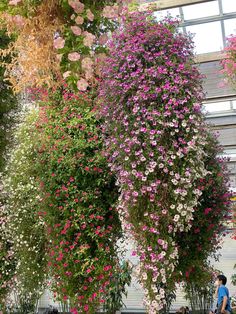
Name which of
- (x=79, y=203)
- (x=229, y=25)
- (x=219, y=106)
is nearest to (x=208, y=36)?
(x=229, y=25)

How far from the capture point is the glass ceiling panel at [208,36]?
730cm

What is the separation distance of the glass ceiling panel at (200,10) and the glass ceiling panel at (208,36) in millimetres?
166

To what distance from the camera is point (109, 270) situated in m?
4.12

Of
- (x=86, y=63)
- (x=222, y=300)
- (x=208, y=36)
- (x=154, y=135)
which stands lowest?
(x=222, y=300)

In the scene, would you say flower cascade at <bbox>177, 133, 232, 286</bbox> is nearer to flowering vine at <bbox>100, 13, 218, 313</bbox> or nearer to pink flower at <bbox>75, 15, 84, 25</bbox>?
flowering vine at <bbox>100, 13, 218, 313</bbox>

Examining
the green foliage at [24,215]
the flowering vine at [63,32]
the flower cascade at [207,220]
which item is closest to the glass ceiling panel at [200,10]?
the flower cascade at [207,220]

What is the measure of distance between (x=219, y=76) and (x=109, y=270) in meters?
5.17

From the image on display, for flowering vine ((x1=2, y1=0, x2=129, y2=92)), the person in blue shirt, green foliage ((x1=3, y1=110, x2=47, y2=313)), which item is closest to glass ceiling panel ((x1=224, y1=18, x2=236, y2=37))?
green foliage ((x1=3, y1=110, x2=47, y2=313))

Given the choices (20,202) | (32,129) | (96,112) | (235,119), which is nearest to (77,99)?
(96,112)

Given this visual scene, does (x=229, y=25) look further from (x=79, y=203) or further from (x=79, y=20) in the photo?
(x=79, y=20)

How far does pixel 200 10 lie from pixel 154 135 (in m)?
4.55

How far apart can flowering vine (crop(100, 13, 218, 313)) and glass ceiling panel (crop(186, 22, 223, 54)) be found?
3996mm

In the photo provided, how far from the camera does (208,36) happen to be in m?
7.45

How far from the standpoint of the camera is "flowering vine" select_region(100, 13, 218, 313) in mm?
3311
